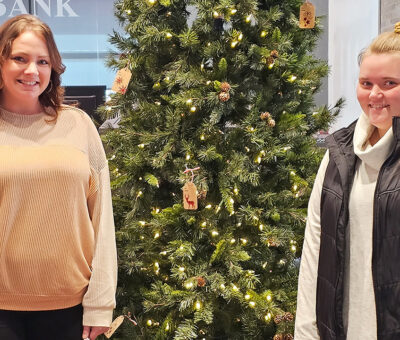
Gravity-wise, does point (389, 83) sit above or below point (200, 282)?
above

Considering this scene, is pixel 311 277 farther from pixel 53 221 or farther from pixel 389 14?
pixel 389 14

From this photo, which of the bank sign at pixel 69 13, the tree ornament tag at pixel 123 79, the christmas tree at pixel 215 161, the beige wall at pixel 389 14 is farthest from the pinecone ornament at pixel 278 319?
the bank sign at pixel 69 13

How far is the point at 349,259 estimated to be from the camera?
5.32 feet

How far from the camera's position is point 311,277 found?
1.75 m

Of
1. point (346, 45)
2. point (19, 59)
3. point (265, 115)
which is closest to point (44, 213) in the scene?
point (19, 59)

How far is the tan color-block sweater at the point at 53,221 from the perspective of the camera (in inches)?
69.9

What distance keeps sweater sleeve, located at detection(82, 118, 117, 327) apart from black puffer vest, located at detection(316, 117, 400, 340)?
72 centimetres

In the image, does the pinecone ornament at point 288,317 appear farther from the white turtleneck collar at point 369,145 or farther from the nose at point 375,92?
the nose at point 375,92

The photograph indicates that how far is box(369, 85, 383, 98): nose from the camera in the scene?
1.55 metres

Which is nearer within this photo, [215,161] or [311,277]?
[311,277]

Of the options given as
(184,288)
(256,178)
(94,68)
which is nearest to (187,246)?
(184,288)

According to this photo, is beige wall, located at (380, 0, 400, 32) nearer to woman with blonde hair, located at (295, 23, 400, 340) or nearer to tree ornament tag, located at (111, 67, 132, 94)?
tree ornament tag, located at (111, 67, 132, 94)

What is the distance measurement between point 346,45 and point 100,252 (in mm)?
4949

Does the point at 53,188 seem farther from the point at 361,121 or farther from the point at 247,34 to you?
the point at 247,34
